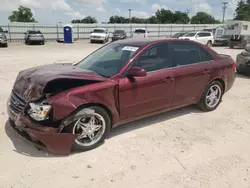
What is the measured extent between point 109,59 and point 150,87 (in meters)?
0.89

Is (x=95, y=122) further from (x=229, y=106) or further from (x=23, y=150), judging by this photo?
(x=229, y=106)

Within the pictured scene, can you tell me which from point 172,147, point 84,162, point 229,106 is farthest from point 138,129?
point 229,106

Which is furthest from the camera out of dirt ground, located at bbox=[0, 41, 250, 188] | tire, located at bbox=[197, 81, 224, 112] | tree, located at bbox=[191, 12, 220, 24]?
tree, located at bbox=[191, 12, 220, 24]

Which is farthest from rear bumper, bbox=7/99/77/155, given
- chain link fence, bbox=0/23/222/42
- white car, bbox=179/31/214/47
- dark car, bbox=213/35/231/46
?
chain link fence, bbox=0/23/222/42

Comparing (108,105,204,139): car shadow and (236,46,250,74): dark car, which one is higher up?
(236,46,250,74): dark car

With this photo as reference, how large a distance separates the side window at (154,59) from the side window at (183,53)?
0.14 meters

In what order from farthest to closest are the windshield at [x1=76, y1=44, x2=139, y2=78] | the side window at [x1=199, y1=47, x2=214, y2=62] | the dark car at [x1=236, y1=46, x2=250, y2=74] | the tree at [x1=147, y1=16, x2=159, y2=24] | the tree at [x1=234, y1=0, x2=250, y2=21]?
the tree at [x1=147, y1=16, x2=159, y2=24] → the tree at [x1=234, y1=0, x2=250, y2=21] → the dark car at [x1=236, y1=46, x2=250, y2=74] → the side window at [x1=199, y1=47, x2=214, y2=62] → the windshield at [x1=76, y1=44, x2=139, y2=78]

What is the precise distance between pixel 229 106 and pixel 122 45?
9.51 ft

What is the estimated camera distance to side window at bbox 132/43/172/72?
3.70 m

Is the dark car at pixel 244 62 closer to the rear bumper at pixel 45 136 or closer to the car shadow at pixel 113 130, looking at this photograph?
the car shadow at pixel 113 130

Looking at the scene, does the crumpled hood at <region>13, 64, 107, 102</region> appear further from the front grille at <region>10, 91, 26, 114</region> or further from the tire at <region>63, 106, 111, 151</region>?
the tire at <region>63, 106, 111, 151</region>

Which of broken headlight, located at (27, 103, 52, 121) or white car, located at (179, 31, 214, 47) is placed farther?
white car, located at (179, 31, 214, 47)

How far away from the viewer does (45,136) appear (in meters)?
2.85

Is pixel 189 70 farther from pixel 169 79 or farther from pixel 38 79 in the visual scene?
pixel 38 79
